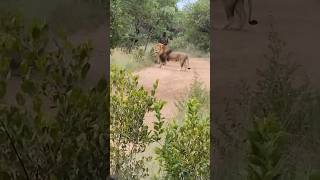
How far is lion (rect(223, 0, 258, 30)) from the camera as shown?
1731 mm

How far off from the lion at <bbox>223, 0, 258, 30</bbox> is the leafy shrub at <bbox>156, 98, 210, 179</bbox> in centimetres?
37

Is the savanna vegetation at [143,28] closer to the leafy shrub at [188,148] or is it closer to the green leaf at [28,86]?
the leafy shrub at [188,148]

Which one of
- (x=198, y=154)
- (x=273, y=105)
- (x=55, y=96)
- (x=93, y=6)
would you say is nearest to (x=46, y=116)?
(x=55, y=96)

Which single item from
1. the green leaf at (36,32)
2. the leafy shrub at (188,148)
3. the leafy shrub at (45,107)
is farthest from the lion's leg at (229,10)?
Answer: the green leaf at (36,32)

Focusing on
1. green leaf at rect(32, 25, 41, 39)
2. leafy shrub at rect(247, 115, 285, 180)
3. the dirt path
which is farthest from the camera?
the dirt path

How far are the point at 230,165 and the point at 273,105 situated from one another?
266 millimetres

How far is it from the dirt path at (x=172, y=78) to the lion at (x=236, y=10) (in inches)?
7.5

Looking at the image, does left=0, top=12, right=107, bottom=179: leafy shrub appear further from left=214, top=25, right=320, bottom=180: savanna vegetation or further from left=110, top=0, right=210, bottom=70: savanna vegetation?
left=214, top=25, right=320, bottom=180: savanna vegetation

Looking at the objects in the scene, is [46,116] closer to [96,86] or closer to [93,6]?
[96,86]

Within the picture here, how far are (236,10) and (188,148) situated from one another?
0.63 meters

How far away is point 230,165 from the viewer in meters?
1.85

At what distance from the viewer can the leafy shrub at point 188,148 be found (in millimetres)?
2027

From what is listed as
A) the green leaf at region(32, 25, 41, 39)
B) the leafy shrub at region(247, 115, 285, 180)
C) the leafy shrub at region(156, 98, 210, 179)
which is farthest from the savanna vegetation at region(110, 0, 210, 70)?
the leafy shrub at region(247, 115, 285, 180)

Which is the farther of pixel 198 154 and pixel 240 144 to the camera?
pixel 198 154
